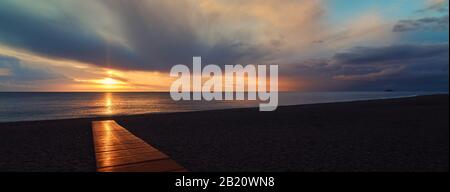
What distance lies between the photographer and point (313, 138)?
11.1 metres

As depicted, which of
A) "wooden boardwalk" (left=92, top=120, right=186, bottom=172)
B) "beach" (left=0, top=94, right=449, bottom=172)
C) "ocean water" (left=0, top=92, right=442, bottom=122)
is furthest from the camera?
"ocean water" (left=0, top=92, right=442, bottom=122)

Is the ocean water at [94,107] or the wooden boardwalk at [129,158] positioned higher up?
the wooden boardwalk at [129,158]

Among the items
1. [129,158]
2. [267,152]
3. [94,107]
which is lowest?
[94,107]

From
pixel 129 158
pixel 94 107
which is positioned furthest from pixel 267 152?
pixel 94 107

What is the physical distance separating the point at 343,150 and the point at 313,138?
2.51 m

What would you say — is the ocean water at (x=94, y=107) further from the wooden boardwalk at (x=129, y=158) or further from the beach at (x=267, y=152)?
the wooden boardwalk at (x=129, y=158)

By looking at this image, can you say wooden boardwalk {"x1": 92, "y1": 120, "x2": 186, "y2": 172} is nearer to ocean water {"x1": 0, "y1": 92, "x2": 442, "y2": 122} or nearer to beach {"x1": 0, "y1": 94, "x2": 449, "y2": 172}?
beach {"x1": 0, "y1": 94, "x2": 449, "y2": 172}

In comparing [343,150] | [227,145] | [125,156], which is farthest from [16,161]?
[343,150]

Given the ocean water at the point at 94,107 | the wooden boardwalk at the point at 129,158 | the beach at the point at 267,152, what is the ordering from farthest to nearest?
the ocean water at the point at 94,107, the beach at the point at 267,152, the wooden boardwalk at the point at 129,158

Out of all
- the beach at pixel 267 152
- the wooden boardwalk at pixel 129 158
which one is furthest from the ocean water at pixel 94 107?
the wooden boardwalk at pixel 129 158

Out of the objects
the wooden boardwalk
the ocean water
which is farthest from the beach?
the ocean water

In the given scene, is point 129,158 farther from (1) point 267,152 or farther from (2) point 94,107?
(2) point 94,107

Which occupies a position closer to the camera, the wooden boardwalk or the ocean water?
the wooden boardwalk
